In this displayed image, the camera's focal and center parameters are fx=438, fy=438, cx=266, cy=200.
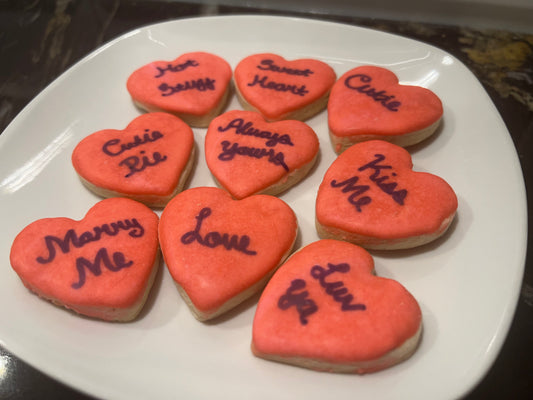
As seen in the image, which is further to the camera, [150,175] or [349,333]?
[150,175]

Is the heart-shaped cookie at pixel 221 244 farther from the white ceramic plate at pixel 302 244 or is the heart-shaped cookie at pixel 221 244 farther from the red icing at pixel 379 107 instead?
the red icing at pixel 379 107

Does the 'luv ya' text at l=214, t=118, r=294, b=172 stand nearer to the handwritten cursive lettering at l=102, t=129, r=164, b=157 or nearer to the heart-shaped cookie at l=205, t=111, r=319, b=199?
the heart-shaped cookie at l=205, t=111, r=319, b=199

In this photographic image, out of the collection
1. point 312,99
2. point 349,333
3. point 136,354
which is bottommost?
point 136,354

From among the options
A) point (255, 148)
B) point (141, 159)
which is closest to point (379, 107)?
point (255, 148)

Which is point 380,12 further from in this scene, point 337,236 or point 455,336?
point 455,336

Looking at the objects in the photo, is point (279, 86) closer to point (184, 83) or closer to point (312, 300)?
Answer: point (184, 83)

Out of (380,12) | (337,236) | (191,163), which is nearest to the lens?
(337,236)

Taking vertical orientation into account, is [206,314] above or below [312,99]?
below

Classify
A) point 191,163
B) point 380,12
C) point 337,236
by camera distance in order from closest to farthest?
point 337,236 < point 191,163 < point 380,12

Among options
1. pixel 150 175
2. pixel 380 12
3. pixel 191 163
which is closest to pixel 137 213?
pixel 150 175
